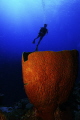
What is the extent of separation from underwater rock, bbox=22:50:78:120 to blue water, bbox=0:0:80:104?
10408 mm

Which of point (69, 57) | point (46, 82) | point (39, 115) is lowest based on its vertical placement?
point (39, 115)

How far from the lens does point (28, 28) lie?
2189cm

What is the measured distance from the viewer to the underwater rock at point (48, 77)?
2107mm

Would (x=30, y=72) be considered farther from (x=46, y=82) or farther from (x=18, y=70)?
(x=18, y=70)

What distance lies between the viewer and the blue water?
43.9 feet

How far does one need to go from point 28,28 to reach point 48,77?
821 inches

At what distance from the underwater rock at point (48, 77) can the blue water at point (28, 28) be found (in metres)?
10.4

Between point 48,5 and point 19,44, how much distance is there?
9429mm

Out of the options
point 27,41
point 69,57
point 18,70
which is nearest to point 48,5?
point 27,41

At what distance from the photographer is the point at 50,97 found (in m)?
2.15

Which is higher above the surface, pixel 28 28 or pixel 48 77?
pixel 28 28

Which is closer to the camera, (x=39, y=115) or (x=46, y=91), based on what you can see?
(x=46, y=91)

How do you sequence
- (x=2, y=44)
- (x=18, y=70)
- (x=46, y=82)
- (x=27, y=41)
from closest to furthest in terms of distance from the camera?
1. (x=46, y=82)
2. (x=18, y=70)
3. (x=2, y=44)
4. (x=27, y=41)

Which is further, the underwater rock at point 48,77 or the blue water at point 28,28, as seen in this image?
the blue water at point 28,28
